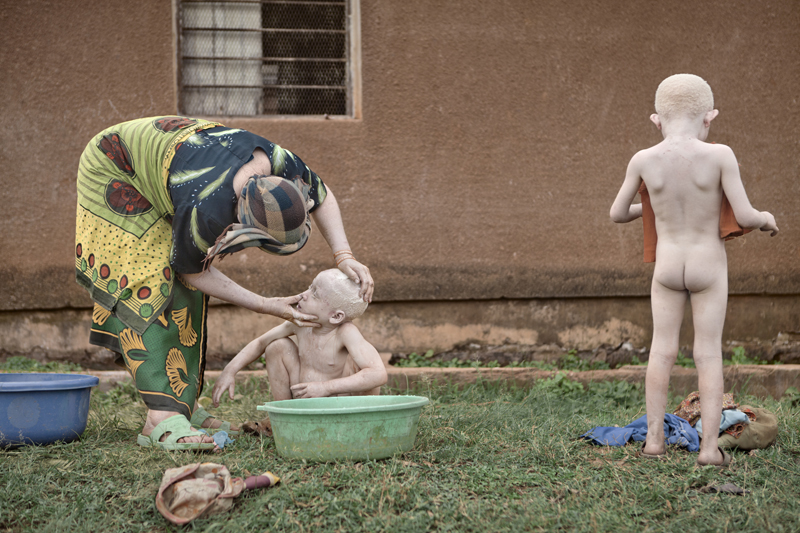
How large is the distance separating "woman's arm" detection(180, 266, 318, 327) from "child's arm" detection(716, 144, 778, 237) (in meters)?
1.72

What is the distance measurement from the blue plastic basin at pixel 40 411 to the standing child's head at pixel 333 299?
3.53 feet

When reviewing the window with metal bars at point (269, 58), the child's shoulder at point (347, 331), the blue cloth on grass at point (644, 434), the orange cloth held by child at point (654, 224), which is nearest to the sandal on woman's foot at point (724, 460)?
the blue cloth on grass at point (644, 434)

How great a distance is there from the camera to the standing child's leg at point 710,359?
2.69m

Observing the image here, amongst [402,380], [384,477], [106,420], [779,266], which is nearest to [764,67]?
[779,266]

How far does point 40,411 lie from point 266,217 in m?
1.38

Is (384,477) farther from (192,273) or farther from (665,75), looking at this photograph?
(665,75)

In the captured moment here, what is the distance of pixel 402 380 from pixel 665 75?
9.70 feet

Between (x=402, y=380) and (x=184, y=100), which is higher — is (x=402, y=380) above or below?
below

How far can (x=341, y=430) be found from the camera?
102 inches

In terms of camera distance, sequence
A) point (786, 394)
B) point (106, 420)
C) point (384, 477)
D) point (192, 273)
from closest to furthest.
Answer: point (384, 477)
point (192, 273)
point (106, 420)
point (786, 394)

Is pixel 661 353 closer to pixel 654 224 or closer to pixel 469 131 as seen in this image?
pixel 654 224

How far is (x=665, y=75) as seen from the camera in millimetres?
5082

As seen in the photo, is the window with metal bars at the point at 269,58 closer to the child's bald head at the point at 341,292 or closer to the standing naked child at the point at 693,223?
the child's bald head at the point at 341,292

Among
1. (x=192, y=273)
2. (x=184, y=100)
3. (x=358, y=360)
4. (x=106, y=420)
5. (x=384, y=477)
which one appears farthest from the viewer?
(x=184, y=100)
